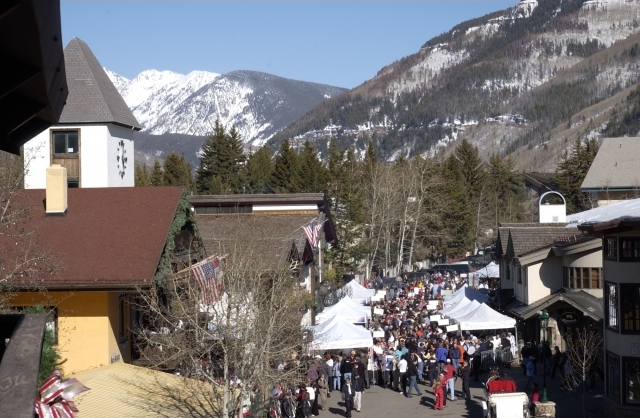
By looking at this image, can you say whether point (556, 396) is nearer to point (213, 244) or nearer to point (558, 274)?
point (558, 274)

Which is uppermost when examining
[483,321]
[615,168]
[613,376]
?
[615,168]

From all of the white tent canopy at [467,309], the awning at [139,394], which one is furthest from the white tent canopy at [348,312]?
the awning at [139,394]

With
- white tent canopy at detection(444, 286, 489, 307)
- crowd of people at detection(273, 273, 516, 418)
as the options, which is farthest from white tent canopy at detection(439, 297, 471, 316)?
white tent canopy at detection(444, 286, 489, 307)

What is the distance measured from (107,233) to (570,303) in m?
18.1

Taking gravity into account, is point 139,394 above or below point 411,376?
above

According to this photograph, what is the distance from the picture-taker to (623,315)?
77.5ft

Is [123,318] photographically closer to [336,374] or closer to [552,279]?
[336,374]

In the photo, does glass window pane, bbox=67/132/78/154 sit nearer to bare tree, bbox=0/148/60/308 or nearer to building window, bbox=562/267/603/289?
bare tree, bbox=0/148/60/308

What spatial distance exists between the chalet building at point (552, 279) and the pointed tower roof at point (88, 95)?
16244 millimetres

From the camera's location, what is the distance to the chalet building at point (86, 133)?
31.8 meters

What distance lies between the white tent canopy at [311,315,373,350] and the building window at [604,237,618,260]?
8.02m

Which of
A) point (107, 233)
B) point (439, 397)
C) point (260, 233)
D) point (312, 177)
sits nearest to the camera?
point (107, 233)

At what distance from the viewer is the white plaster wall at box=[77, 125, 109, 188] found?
3167 centimetres

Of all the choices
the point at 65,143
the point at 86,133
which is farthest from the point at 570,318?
the point at 65,143
